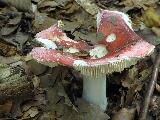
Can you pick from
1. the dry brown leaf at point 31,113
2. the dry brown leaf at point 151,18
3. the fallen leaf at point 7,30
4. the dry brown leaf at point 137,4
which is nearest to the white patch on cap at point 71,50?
the dry brown leaf at point 31,113

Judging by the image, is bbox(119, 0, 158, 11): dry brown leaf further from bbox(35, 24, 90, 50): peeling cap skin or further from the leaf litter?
bbox(35, 24, 90, 50): peeling cap skin

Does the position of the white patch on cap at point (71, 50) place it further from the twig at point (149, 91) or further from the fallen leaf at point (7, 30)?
the fallen leaf at point (7, 30)

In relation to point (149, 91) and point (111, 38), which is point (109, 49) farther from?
point (149, 91)

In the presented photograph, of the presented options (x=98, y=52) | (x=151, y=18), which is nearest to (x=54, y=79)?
(x=98, y=52)

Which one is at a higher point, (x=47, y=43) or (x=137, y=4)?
(x=47, y=43)

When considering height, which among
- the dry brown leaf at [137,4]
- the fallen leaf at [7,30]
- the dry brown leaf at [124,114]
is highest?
the dry brown leaf at [137,4]

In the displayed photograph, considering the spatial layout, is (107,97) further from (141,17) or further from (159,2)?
(159,2)

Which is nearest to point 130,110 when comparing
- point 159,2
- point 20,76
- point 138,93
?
point 138,93
